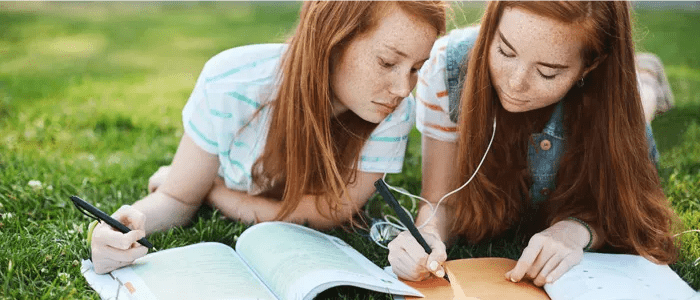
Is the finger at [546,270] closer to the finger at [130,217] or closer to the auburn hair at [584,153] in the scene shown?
the auburn hair at [584,153]

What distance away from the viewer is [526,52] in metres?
2.05

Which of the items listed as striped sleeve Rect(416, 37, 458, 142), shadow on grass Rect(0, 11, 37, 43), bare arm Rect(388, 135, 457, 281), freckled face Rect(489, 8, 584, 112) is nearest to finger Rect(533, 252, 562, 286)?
bare arm Rect(388, 135, 457, 281)

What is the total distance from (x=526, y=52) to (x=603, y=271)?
652 millimetres

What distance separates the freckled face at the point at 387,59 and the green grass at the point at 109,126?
0.80 feet

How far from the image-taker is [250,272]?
2098 mm

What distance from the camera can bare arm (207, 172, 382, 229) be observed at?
2.55 meters

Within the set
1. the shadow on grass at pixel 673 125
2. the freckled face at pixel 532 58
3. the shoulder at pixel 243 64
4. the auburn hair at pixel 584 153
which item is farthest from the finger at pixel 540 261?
the shadow on grass at pixel 673 125

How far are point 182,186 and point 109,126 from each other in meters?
1.52

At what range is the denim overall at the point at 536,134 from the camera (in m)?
2.45

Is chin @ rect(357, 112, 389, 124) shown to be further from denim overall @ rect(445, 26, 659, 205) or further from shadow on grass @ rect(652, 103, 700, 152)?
shadow on grass @ rect(652, 103, 700, 152)

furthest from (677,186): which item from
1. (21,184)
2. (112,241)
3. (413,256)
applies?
(21,184)

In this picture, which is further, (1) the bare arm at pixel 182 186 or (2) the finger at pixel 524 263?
(1) the bare arm at pixel 182 186

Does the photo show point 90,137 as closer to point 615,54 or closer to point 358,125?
point 358,125

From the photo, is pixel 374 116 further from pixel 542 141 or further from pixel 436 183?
pixel 542 141
